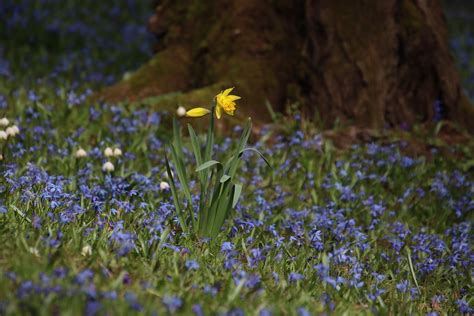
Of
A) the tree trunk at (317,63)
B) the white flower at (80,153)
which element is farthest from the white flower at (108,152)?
the tree trunk at (317,63)

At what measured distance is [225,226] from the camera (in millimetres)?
4457

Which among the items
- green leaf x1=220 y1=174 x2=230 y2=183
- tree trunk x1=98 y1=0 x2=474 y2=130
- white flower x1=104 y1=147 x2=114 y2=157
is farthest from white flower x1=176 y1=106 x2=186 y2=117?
green leaf x1=220 y1=174 x2=230 y2=183

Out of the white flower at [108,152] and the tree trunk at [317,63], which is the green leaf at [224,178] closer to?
the white flower at [108,152]

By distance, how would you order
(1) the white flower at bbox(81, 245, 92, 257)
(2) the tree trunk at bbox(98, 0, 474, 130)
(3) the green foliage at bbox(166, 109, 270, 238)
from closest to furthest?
(1) the white flower at bbox(81, 245, 92, 257) → (3) the green foliage at bbox(166, 109, 270, 238) → (2) the tree trunk at bbox(98, 0, 474, 130)

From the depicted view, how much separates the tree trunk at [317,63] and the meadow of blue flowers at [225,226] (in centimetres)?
39

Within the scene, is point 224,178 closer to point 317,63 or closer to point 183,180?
point 183,180

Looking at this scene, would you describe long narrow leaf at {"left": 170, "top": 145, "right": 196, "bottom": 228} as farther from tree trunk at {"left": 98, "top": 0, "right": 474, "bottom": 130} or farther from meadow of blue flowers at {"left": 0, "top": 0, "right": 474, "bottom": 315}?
tree trunk at {"left": 98, "top": 0, "right": 474, "bottom": 130}

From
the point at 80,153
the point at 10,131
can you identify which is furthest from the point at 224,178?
the point at 10,131

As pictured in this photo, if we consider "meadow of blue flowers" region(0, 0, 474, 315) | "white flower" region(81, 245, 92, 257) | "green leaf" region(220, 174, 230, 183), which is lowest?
"meadow of blue flowers" region(0, 0, 474, 315)

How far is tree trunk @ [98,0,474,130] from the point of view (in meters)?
6.37

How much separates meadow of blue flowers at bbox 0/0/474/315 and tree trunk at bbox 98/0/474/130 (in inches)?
15.5

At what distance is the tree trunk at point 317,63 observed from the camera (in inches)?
251

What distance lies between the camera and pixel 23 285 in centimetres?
265

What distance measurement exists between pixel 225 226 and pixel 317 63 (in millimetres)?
2477
